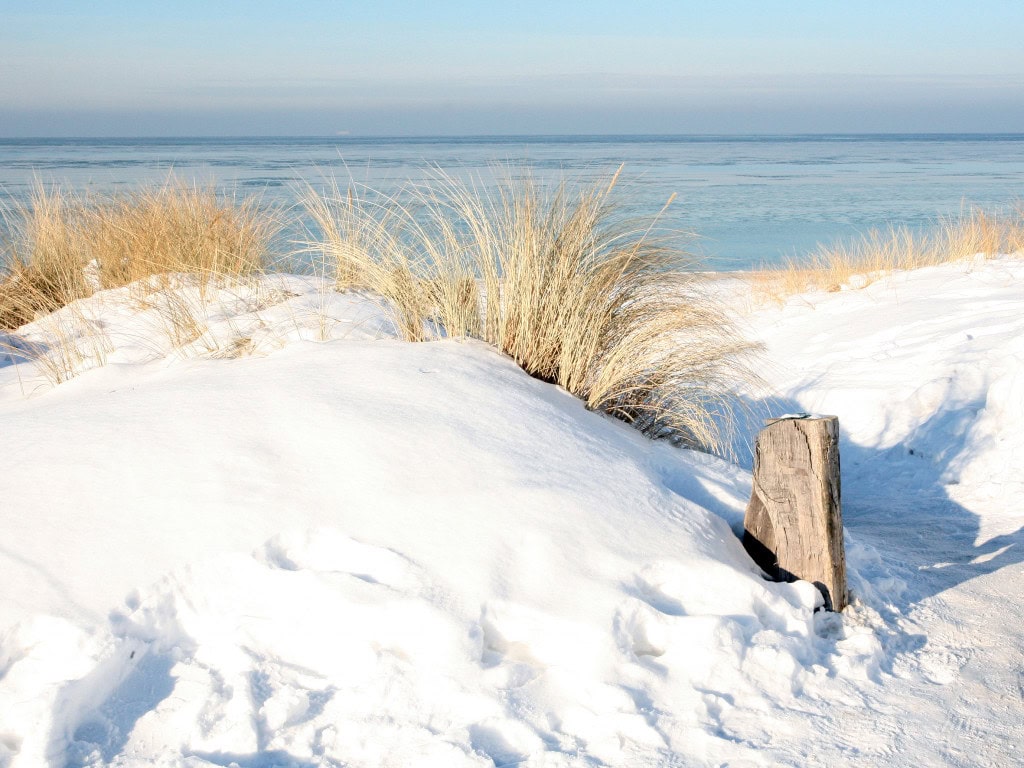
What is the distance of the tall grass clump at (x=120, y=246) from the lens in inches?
235

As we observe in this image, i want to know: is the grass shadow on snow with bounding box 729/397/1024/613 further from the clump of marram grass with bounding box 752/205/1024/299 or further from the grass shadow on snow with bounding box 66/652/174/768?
the clump of marram grass with bounding box 752/205/1024/299

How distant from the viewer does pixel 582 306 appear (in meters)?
3.74

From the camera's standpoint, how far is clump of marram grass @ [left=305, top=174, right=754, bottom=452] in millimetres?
3697

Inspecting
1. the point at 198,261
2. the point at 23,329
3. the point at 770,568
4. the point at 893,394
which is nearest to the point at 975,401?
the point at 893,394

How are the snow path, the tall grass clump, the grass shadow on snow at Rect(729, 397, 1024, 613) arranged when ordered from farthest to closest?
the tall grass clump
the grass shadow on snow at Rect(729, 397, 1024, 613)
the snow path

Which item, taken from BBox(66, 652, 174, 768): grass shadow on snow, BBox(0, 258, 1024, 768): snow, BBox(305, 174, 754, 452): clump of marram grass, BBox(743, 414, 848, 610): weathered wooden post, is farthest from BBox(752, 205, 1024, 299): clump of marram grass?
BBox(66, 652, 174, 768): grass shadow on snow

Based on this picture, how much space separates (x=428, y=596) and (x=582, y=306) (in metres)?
1.80

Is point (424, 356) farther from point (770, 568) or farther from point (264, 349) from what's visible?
point (770, 568)

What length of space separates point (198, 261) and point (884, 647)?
5021mm

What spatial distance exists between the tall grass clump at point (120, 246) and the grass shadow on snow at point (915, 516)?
12.3ft

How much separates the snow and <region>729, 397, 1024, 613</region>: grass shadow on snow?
0.11 feet

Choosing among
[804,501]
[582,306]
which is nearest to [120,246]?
[582,306]

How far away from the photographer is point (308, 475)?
2.63 m

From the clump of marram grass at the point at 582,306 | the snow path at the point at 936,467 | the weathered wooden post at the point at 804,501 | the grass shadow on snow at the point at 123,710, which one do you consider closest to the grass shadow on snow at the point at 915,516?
the snow path at the point at 936,467
